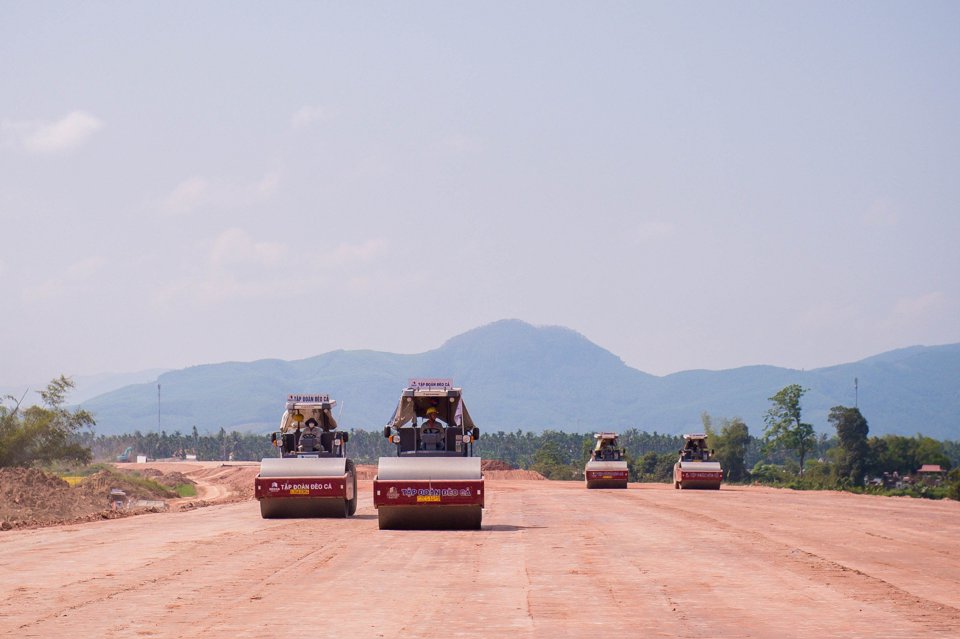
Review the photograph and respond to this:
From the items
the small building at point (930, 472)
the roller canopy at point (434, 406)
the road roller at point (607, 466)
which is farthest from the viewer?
the small building at point (930, 472)

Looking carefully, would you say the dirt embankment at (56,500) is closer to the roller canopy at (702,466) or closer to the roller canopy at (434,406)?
the roller canopy at (434,406)

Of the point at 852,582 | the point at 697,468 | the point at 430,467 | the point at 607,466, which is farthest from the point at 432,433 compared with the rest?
the point at 607,466

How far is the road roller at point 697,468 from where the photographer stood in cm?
6391

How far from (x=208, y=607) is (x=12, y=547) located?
464 inches

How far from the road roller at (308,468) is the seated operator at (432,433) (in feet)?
8.85

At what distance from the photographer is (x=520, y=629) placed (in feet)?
45.9

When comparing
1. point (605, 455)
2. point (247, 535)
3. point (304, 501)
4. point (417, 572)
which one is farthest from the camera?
point (605, 455)

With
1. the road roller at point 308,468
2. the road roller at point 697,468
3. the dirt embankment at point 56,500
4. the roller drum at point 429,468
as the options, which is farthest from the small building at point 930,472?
the roller drum at point 429,468

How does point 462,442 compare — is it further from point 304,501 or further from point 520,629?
point 520,629

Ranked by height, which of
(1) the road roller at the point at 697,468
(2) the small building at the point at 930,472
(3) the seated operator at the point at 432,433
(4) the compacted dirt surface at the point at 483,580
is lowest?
(2) the small building at the point at 930,472

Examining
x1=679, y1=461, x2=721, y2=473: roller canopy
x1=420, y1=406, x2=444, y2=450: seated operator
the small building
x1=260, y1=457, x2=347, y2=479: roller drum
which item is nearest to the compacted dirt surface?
x1=260, y1=457, x2=347, y2=479: roller drum

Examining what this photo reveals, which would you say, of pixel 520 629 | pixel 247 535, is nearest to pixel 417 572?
pixel 520 629

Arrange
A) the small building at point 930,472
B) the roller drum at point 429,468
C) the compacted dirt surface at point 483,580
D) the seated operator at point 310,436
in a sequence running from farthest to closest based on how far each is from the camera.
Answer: the small building at point 930,472
the seated operator at point 310,436
the roller drum at point 429,468
the compacted dirt surface at point 483,580

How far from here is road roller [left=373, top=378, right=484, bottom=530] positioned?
1091 inches
